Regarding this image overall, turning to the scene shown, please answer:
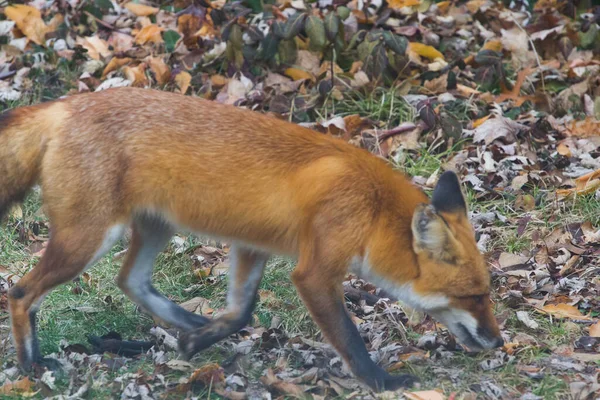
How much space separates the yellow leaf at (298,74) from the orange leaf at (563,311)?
12.1ft

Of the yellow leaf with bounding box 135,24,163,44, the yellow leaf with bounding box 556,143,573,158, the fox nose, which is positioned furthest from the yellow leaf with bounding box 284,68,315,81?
the fox nose

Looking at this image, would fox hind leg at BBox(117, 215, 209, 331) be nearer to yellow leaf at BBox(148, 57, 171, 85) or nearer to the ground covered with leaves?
the ground covered with leaves

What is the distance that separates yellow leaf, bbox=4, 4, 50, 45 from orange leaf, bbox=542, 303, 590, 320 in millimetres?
6093

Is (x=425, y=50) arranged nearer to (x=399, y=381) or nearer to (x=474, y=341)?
(x=474, y=341)

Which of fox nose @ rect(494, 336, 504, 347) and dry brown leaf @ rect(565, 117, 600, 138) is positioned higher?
fox nose @ rect(494, 336, 504, 347)

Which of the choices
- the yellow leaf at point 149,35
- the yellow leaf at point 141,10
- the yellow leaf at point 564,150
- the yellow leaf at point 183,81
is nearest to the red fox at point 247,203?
the yellow leaf at point 564,150

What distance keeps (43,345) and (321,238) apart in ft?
6.23

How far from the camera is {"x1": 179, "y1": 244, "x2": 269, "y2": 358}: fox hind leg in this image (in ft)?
17.0

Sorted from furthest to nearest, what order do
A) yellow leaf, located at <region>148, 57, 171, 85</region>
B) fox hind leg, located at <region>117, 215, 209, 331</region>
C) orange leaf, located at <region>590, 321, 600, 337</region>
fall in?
1. yellow leaf, located at <region>148, 57, 171, 85</region>
2. fox hind leg, located at <region>117, 215, 209, 331</region>
3. orange leaf, located at <region>590, 321, 600, 337</region>

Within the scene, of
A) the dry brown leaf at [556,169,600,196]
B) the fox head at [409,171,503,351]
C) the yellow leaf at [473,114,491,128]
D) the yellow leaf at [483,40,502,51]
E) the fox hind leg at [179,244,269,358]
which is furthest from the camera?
the yellow leaf at [483,40,502,51]

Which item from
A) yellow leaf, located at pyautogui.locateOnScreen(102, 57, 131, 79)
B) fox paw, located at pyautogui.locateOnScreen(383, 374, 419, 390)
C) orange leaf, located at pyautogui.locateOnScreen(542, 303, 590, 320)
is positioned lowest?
yellow leaf, located at pyautogui.locateOnScreen(102, 57, 131, 79)

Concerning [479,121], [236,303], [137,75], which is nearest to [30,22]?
[137,75]

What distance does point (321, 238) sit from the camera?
4.66m

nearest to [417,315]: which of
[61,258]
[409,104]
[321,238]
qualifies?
[321,238]
